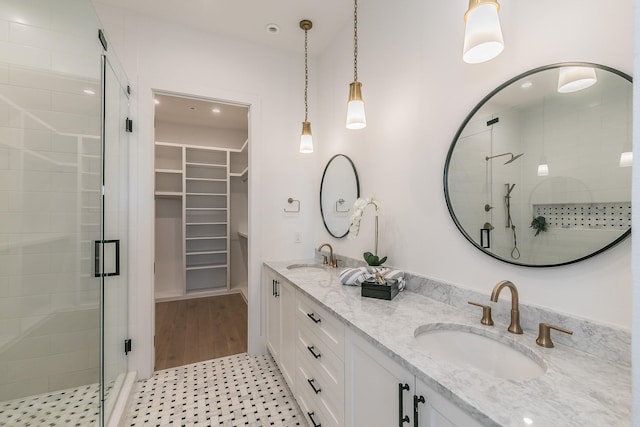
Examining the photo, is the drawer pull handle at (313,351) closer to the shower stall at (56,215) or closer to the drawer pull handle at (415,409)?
the drawer pull handle at (415,409)

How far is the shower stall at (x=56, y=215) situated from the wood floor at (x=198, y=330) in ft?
2.45

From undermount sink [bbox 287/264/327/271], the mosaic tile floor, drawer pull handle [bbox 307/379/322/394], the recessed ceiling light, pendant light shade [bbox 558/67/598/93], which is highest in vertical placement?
the recessed ceiling light

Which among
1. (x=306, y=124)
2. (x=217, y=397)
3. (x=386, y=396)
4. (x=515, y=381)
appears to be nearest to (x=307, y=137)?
(x=306, y=124)

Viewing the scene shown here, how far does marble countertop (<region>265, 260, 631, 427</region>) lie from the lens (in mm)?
624

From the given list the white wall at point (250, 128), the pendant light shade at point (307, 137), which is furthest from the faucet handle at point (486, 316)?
the white wall at point (250, 128)

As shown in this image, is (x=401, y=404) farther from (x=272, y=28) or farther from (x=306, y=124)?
(x=272, y=28)

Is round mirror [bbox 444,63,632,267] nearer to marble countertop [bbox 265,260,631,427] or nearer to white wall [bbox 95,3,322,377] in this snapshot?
marble countertop [bbox 265,260,631,427]

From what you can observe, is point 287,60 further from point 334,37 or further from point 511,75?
point 511,75

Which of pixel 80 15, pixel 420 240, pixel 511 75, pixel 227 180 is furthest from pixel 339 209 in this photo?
pixel 227 180

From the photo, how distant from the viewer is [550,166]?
103 centimetres

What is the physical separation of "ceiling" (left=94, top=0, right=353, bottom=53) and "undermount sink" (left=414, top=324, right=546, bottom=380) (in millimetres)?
2372

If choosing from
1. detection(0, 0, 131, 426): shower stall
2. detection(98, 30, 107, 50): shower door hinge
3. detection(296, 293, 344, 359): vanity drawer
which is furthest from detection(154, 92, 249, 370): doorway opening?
detection(296, 293, 344, 359): vanity drawer

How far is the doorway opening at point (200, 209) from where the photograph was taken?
412 centimetres

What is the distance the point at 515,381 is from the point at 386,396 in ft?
1.35
